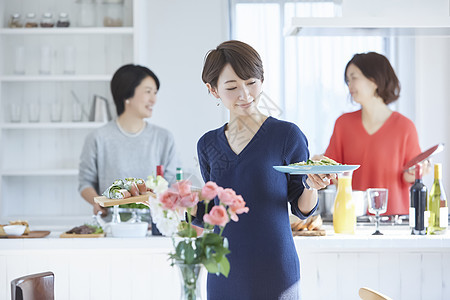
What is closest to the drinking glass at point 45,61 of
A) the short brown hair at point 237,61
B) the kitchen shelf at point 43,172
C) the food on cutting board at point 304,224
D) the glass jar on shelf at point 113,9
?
the glass jar on shelf at point 113,9

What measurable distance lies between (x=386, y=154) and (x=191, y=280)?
2.57 metres

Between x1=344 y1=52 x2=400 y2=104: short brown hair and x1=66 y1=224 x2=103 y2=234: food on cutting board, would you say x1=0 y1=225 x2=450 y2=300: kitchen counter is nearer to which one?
x1=66 y1=224 x2=103 y2=234: food on cutting board

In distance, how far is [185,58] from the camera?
500 cm

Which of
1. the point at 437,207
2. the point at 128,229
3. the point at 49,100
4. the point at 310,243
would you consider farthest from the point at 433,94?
the point at 128,229

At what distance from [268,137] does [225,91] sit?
0.19m

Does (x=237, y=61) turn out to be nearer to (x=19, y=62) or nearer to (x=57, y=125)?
(x=57, y=125)

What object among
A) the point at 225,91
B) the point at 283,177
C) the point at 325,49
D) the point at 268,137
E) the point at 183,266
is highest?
the point at 325,49

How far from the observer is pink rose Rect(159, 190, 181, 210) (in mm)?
1301

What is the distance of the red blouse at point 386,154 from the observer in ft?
12.0

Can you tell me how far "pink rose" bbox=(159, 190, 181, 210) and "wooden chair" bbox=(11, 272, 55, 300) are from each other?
0.83 meters

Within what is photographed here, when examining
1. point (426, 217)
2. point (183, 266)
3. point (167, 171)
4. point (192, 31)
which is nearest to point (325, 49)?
point (192, 31)

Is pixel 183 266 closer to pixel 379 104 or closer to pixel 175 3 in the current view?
pixel 379 104

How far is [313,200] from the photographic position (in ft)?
5.96

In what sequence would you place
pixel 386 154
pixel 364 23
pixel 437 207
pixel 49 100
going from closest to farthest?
1. pixel 437 207
2. pixel 364 23
3. pixel 386 154
4. pixel 49 100
